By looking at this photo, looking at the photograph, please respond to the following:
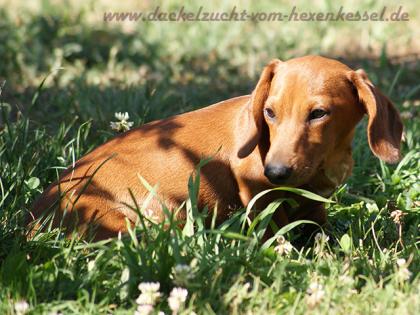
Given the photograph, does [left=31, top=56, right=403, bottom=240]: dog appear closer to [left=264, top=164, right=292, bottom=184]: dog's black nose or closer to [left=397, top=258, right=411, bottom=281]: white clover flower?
[left=264, top=164, right=292, bottom=184]: dog's black nose

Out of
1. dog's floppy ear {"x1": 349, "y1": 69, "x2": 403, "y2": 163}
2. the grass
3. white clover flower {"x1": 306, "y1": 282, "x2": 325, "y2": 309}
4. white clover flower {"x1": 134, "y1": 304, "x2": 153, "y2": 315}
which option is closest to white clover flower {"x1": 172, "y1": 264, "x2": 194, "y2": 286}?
the grass

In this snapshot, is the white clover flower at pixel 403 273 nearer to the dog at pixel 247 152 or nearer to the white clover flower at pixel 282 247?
the white clover flower at pixel 282 247

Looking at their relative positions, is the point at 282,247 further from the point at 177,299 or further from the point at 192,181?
the point at 177,299

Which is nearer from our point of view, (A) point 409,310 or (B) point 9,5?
(A) point 409,310

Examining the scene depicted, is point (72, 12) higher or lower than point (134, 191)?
lower

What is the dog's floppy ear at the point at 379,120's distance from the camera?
4.01 metres

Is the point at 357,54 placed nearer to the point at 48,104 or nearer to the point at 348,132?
the point at 48,104

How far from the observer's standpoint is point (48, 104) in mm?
6730

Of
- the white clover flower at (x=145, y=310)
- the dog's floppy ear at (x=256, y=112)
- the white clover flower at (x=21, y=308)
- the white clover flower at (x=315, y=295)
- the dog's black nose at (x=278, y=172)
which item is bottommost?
the white clover flower at (x=21, y=308)

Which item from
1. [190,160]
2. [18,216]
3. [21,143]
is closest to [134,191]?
[190,160]

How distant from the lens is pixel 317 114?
13.1 ft

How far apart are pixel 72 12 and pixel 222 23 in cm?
175

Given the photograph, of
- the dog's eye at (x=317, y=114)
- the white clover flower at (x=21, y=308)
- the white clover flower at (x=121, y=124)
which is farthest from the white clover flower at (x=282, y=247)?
the white clover flower at (x=121, y=124)

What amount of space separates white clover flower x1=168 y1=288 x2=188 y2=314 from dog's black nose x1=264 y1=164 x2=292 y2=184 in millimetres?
786
